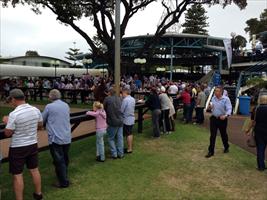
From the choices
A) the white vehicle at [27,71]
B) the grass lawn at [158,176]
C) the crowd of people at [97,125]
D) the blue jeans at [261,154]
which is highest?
the white vehicle at [27,71]

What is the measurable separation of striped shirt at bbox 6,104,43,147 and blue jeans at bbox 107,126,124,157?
3712 mm

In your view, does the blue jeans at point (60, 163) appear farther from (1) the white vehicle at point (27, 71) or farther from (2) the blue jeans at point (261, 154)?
(1) the white vehicle at point (27, 71)

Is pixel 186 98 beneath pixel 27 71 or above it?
beneath

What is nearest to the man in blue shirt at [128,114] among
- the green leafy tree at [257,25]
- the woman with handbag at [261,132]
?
the woman with handbag at [261,132]

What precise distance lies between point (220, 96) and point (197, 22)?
80.6 m

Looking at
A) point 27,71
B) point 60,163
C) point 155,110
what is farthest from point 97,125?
point 27,71

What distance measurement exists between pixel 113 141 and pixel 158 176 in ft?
6.05

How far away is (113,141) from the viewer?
10.1 meters

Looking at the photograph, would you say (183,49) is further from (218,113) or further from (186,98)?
(218,113)

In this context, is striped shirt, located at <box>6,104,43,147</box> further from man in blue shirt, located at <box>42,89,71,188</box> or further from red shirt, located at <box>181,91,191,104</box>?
red shirt, located at <box>181,91,191,104</box>

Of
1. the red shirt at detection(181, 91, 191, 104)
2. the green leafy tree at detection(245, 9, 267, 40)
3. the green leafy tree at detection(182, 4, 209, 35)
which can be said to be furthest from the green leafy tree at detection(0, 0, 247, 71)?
the green leafy tree at detection(182, 4, 209, 35)

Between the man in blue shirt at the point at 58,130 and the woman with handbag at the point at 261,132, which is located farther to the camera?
the woman with handbag at the point at 261,132

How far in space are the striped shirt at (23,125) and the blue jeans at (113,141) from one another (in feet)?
12.2

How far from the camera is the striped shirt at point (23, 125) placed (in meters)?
6.29
